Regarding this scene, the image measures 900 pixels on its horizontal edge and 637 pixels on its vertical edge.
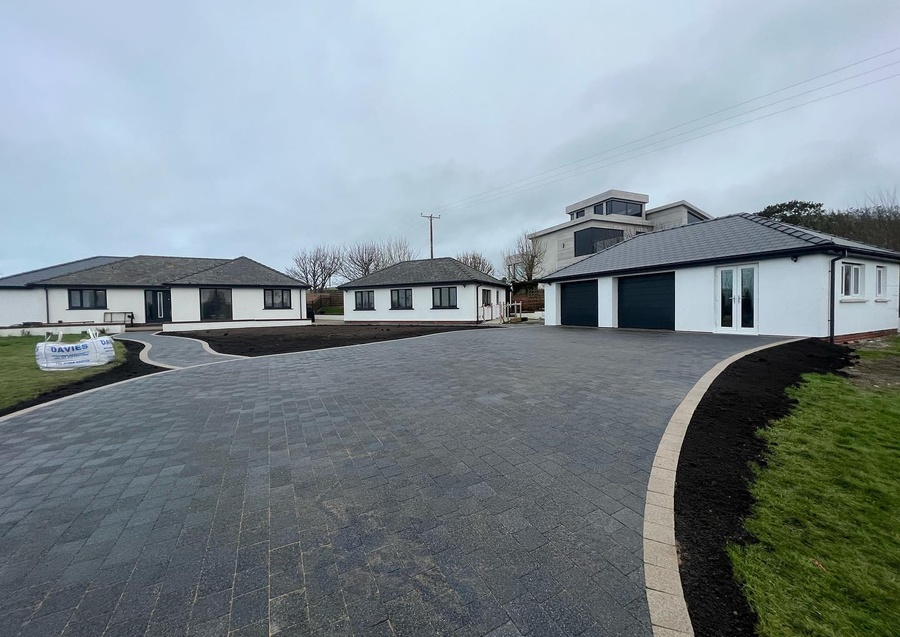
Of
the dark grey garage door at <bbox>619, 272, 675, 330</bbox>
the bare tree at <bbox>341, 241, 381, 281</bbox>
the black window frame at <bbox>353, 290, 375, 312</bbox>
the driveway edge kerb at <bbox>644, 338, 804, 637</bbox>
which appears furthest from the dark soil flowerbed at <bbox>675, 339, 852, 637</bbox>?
the bare tree at <bbox>341, 241, 381, 281</bbox>

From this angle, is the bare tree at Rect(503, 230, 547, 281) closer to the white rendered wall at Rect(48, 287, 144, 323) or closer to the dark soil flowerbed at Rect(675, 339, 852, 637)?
the dark soil flowerbed at Rect(675, 339, 852, 637)

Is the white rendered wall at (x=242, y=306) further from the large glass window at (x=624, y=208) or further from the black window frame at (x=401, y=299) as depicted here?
the large glass window at (x=624, y=208)

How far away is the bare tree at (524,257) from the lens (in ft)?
135

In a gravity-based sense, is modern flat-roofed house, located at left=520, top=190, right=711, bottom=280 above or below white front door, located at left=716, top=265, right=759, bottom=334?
above

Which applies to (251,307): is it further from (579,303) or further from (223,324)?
(579,303)

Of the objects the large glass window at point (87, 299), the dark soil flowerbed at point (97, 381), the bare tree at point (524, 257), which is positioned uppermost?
the bare tree at point (524, 257)

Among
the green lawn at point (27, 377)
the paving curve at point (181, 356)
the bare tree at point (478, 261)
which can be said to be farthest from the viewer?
the bare tree at point (478, 261)

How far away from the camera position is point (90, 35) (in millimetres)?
11883

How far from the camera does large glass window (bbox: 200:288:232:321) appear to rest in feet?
88.5

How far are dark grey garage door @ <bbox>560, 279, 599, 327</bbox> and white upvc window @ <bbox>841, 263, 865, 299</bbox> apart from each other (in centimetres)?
857

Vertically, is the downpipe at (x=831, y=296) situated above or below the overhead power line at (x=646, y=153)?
below

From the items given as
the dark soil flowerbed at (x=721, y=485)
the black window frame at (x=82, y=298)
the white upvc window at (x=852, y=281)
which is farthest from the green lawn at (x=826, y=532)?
the black window frame at (x=82, y=298)

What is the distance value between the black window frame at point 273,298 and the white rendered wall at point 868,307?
31.9 m

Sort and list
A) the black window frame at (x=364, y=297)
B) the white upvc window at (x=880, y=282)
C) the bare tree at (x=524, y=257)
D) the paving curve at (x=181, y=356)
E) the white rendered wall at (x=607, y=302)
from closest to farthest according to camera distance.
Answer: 1. the paving curve at (x=181, y=356)
2. the white upvc window at (x=880, y=282)
3. the white rendered wall at (x=607, y=302)
4. the black window frame at (x=364, y=297)
5. the bare tree at (x=524, y=257)
